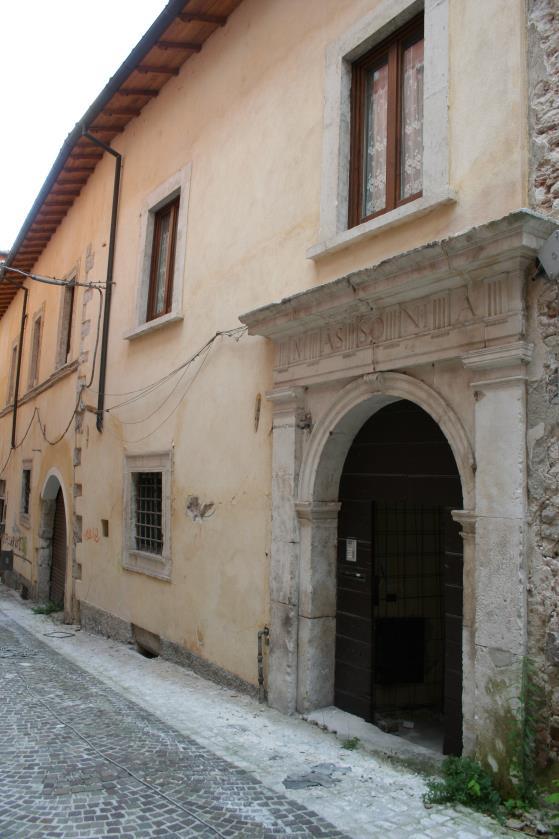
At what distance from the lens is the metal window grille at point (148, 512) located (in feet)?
27.2

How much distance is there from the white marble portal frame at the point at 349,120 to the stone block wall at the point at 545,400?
64 centimetres

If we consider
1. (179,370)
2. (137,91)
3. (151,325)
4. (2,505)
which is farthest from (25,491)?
(137,91)

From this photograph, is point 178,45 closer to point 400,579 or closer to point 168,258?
point 168,258

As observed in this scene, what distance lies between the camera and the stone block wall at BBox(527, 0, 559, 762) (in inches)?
144

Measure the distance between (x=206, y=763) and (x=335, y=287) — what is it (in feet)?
11.0

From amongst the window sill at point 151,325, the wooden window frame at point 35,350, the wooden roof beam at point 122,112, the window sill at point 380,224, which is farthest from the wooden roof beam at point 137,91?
the wooden window frame at point 35,350

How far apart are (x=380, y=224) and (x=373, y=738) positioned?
366cm

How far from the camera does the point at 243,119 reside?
277 inches

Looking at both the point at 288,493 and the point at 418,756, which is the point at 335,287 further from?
the point at 418,756

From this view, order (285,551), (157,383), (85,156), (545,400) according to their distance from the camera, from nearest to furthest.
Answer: (545,400) → (285,551) → (157,383) → (85,156)

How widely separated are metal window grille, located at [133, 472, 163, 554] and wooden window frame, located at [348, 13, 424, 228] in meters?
4.22

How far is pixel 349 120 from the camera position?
5637 mm

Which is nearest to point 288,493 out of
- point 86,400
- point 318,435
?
point 318,435

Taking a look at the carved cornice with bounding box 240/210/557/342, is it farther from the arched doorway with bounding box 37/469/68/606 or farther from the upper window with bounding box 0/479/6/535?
the upper window with bounding box 0/479/6/535
